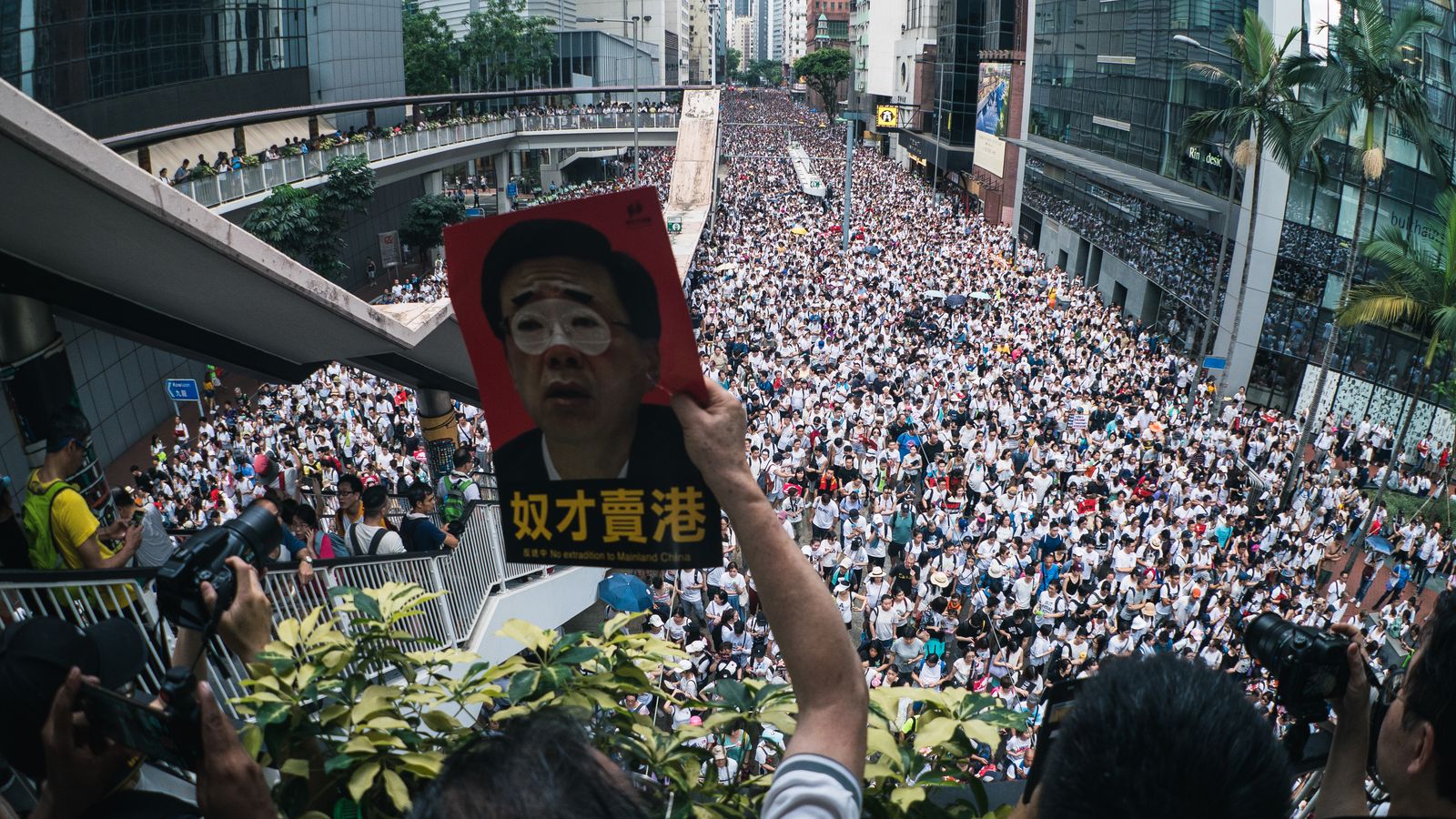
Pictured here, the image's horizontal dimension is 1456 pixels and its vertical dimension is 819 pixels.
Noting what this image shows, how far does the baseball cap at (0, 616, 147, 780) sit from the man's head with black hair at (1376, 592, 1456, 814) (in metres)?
2.72

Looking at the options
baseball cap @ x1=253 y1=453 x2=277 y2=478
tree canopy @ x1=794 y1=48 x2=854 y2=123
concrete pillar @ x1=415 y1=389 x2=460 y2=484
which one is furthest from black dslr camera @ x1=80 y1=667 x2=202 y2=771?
tree canopy @ x1=794 y1=48 x2=854 y2=123

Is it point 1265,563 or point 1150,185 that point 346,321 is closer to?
point 1265,563

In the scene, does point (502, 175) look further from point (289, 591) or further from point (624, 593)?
point (289, 591)

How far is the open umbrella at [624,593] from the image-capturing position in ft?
32.9

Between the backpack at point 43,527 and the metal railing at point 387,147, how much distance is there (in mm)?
7068

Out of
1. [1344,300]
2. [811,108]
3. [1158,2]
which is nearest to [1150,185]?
[1158,2]

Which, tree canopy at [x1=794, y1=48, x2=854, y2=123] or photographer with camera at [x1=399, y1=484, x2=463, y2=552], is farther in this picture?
tree canopy at [x1=794, y1=48, x2=854, y2=123]

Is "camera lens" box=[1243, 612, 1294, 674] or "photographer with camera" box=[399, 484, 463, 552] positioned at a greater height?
"camera lens" box=[1243, 612, 1294, 674]

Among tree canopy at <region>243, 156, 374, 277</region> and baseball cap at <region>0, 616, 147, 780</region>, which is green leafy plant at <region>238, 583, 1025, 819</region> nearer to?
baseball cap at <region>0, 616, 147, 780</region>

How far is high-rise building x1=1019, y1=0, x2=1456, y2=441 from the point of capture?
68.0 ft

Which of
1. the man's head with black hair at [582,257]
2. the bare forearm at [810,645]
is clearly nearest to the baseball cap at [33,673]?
the man's head with black hair at [582,257]

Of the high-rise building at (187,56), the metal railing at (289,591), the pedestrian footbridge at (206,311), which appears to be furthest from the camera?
the high-rise building at (187,56)

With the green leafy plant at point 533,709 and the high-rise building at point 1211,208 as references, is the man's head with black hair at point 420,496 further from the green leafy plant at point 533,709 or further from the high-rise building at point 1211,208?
the high-rise building at point 1211,208

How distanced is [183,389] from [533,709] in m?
13.7
